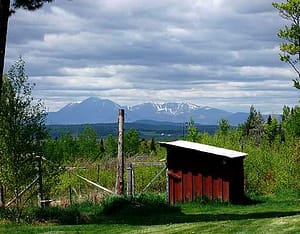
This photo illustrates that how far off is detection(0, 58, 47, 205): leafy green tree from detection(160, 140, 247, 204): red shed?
24.2 ft

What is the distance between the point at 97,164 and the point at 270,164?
313 inches

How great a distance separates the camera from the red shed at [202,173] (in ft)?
80.6

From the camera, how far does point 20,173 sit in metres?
19.0

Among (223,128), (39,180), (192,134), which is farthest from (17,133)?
(223,128)

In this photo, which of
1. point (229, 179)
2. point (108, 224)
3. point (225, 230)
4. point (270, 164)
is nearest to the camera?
point (225, 230)

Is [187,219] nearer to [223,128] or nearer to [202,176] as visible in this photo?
[202,176]

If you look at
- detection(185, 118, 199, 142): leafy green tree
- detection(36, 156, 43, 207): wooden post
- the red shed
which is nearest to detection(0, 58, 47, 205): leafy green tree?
detection(36, 156, 43, 207): wooden post

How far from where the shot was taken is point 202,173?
24906 millimetres

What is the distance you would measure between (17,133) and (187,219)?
5456 mm

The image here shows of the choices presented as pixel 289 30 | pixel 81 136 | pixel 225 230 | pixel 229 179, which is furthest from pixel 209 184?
pixel 81 136

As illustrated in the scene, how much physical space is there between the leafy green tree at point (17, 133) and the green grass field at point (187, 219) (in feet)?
4.74

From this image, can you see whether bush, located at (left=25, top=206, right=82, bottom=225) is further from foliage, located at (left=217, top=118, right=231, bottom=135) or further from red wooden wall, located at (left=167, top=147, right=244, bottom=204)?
foliage, located at (left=217, top=118, right=231, bottom=135)

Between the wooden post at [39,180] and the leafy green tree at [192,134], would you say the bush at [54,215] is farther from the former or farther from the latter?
the leafy green tree at [192,134]

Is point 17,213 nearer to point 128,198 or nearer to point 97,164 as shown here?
point 128,198
